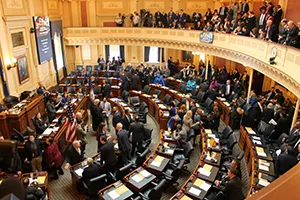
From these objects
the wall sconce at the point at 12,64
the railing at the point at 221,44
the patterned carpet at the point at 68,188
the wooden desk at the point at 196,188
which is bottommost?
the patterned carpet at the point at 68,188

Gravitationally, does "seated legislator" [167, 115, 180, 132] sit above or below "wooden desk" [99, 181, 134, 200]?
above

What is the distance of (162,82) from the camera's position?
1647 centimetres

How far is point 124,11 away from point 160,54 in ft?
16.8

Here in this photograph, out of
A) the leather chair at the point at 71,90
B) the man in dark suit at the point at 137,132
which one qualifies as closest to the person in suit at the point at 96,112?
the man in dark suit at the point at 137,132

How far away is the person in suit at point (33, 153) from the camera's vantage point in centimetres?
804

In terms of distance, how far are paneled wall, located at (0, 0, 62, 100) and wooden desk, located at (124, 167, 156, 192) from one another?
8.83m

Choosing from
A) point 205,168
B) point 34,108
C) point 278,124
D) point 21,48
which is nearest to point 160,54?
point 21,48

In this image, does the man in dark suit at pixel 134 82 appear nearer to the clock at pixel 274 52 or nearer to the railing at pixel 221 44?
the railing at pixel 221 44

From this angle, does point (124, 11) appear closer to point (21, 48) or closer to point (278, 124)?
point (21, 48)

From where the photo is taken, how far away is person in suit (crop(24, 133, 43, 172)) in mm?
8040

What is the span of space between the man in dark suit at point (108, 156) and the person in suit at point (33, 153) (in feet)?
6.84

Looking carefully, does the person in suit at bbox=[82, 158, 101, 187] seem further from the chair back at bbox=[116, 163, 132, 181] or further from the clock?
the clock

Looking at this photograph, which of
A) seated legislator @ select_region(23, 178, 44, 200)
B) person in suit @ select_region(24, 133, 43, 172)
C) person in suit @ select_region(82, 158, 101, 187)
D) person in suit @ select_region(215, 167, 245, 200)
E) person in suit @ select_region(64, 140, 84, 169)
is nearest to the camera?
person in suit @ select_region(215, 167, 245, 200)

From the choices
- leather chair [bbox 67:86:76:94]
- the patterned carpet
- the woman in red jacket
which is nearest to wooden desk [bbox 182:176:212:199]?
the patterned carpet
